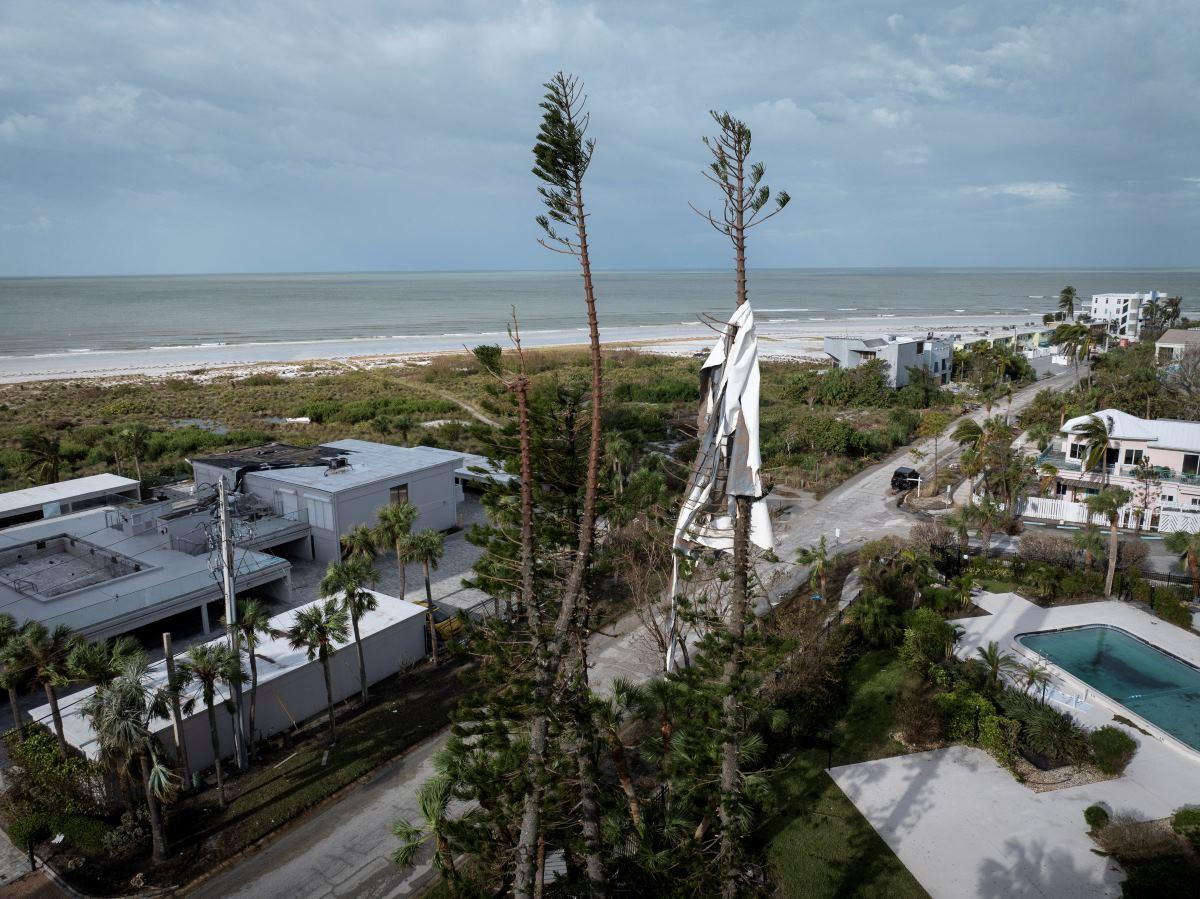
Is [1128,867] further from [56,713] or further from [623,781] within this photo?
[56,713]

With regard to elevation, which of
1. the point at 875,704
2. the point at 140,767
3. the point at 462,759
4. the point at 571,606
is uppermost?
the point at 571,606

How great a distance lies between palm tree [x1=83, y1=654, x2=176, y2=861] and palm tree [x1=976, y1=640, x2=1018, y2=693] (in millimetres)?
14331

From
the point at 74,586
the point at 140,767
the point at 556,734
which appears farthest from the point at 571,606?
the point at 74,586

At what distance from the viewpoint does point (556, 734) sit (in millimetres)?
7562

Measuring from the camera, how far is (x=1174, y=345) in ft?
157

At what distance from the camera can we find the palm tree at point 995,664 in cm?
1431

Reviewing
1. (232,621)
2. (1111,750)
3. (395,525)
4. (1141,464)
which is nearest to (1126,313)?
A: (1141,464)

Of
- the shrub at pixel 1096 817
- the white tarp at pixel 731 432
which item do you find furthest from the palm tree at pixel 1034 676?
the white tarp at pixel 731 432

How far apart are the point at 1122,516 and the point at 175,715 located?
84.7 feet

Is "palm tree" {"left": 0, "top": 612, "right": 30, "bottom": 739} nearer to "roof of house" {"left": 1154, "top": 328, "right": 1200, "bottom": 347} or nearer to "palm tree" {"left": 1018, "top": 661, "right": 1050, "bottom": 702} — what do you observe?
"palm tree" {"left": 1018, "top": 661, "right": 1050, "bottom": 702}

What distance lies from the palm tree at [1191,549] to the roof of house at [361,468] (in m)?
20.2

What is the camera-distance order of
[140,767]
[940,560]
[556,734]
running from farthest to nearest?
[940,560], [140,767], [556,734]

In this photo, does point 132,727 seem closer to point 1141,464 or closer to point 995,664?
point 995,664

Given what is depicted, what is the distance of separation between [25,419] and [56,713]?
137 ft
